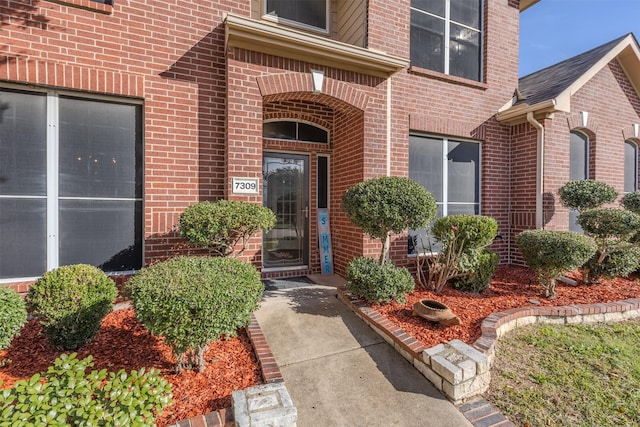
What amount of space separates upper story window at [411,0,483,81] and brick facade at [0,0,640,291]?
26cm

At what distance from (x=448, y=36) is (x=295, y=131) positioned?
12.6 feet

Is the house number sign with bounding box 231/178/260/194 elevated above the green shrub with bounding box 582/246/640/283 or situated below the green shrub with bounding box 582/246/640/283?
above

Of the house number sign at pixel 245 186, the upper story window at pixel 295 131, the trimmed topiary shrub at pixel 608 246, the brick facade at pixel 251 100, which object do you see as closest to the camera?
the brick facade at pixel 251 100

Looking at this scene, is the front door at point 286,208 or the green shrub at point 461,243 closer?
the green shrub at point 461,243

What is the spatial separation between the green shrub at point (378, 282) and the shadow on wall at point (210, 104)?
2.38 meters

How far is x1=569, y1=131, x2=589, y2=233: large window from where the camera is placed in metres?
7.27

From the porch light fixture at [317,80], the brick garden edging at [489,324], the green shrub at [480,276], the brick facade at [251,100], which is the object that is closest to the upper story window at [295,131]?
the brick facade at [251,100]

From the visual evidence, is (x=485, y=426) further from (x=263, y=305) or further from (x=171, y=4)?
(x=171, y=4)

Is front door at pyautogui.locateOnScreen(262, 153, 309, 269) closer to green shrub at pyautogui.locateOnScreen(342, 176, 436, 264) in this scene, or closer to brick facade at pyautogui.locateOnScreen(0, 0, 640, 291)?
brick facade at pyautogui.locateOnScreen(0, 0, 640, 291)

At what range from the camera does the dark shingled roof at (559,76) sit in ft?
21.6

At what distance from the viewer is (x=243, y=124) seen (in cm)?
453

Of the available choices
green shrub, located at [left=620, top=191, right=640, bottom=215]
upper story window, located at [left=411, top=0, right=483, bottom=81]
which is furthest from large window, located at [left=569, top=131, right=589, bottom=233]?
upper story window, located at [left=411, top=0, right=483, bottom=81]

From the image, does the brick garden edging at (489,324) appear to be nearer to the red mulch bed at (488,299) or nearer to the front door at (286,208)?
the red mulch bed at (488,299)

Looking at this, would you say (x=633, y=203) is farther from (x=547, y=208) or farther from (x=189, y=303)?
(x=189, y=303)
